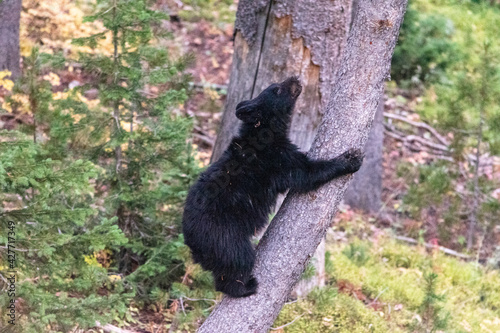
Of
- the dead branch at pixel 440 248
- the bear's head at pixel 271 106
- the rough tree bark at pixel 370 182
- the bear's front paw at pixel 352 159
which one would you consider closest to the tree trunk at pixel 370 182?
the rough tree bark at pixel 370 182

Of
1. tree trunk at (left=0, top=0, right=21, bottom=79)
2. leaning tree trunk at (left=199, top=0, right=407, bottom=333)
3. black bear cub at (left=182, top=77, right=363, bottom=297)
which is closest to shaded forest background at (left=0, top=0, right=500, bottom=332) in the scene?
black bear cub at (left=182, top=77, right=363, bottom=297)

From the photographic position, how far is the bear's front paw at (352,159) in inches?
133

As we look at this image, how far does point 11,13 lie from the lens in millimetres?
7477

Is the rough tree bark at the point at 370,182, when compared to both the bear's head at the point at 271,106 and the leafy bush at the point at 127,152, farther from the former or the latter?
the bear's head at the point at 271,106

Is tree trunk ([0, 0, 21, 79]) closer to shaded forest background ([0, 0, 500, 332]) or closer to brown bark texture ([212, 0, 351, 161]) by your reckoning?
shaded forest background ([0, 0, 500, 332])

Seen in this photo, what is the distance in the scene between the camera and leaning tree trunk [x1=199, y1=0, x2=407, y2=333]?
3.27 metres

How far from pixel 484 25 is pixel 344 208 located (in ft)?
28.3

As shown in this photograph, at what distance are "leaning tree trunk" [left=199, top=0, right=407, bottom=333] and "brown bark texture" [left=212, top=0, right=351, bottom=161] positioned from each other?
4.45 feet

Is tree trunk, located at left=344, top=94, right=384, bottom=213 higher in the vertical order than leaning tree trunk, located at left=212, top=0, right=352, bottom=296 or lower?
lower

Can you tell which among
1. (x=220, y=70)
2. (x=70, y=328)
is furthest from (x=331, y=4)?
(x=220, y=70)

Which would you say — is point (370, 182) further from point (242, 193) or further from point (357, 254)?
point (242, 193)

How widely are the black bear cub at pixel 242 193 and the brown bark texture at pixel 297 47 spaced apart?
1.11 m

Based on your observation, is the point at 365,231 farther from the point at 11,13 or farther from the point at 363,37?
the point at 11,13

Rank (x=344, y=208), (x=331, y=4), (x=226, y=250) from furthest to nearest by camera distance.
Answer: (x=344, y=208) → (x=331, y=4) → (x=226, y=250)
